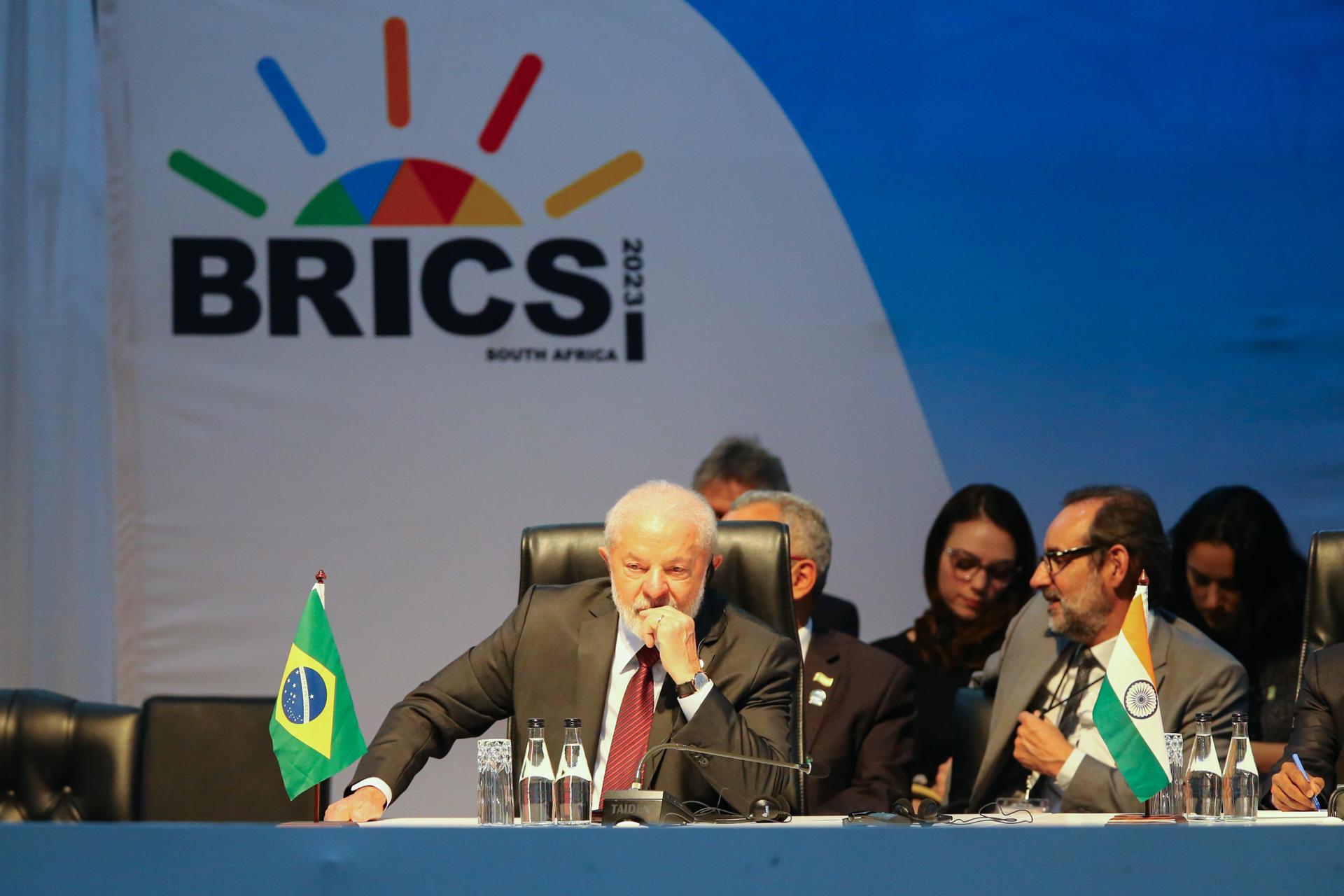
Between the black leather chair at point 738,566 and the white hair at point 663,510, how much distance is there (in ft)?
0.51

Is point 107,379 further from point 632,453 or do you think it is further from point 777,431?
point 777,431

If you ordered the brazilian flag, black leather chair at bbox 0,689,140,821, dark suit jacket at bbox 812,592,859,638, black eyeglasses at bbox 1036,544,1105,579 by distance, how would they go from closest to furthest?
the brazilian flag
black leather chair at bbox 0,689,140,821
black eyeglasses at bbox 1036,544,1105,579
dark suit jacket at bbox 812,592,859,638

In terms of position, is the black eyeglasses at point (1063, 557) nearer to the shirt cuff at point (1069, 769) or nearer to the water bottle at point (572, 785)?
the shirt cuff at point (1069, 769)

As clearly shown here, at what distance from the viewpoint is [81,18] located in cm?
529

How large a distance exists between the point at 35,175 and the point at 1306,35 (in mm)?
4356

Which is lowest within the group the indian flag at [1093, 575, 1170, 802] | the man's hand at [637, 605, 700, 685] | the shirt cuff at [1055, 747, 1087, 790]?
the shirt cuff at [1055, 747, 1087, 790]

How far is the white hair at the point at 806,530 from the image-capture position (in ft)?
14.1

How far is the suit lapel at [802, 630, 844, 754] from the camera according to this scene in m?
4.11

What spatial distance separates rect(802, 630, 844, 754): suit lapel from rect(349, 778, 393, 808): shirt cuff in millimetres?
1272

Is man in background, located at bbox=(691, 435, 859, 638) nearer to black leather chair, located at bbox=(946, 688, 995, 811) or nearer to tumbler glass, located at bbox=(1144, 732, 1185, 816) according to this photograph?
black leather chair, located at bbox=(946, 688, 995, 811)

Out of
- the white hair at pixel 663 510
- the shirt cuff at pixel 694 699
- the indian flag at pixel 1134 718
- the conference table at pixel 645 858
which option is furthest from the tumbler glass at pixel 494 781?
the indian flag at pixel 1134 718

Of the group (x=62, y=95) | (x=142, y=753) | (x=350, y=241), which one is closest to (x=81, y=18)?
(x=62, y=95)

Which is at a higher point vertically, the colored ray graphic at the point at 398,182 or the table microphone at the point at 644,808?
the colored ray graphic at the point at 398,182

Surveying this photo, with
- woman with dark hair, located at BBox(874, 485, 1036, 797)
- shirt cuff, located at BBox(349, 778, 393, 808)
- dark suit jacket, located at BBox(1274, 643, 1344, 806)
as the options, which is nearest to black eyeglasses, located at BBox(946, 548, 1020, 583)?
woman with dark hair, located at BBox(874, 485, 1036, 797)
